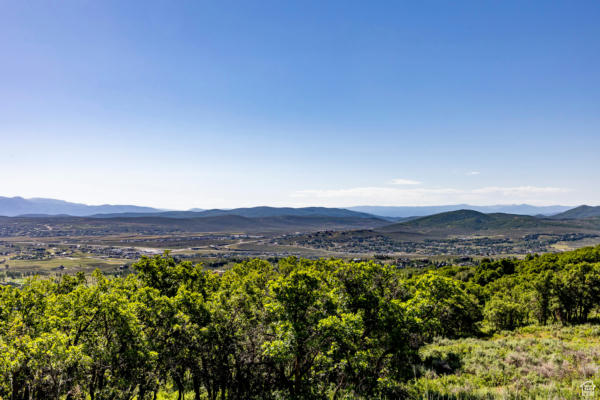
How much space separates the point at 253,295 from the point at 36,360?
15.6m

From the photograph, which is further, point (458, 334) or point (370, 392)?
point (458, 334)

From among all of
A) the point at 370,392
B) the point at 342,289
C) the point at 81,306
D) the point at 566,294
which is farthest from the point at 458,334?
the point at 81,306

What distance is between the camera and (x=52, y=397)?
1662 cm

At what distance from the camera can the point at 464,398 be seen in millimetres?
18078

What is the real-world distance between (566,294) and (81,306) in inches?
2378

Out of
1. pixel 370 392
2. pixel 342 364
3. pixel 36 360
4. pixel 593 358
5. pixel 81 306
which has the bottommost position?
pixel 370 392

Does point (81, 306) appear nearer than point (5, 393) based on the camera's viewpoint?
No

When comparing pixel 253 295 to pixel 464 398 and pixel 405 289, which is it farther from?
pixel 464 398

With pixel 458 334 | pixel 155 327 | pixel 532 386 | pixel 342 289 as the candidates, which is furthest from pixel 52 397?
pixel 458 334

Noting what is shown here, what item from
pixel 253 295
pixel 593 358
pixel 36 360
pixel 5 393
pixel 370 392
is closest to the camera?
pixel 36 360

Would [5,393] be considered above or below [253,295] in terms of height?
below

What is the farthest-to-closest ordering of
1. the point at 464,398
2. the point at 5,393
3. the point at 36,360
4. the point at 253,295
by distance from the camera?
the point at 253,295 → the point at 464,398 → the point at 5,393 → the point at 36,360

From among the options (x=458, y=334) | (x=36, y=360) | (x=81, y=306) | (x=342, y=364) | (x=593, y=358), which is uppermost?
(x=81, y=306)

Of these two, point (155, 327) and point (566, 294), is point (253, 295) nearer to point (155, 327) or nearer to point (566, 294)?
point (155, 327)
